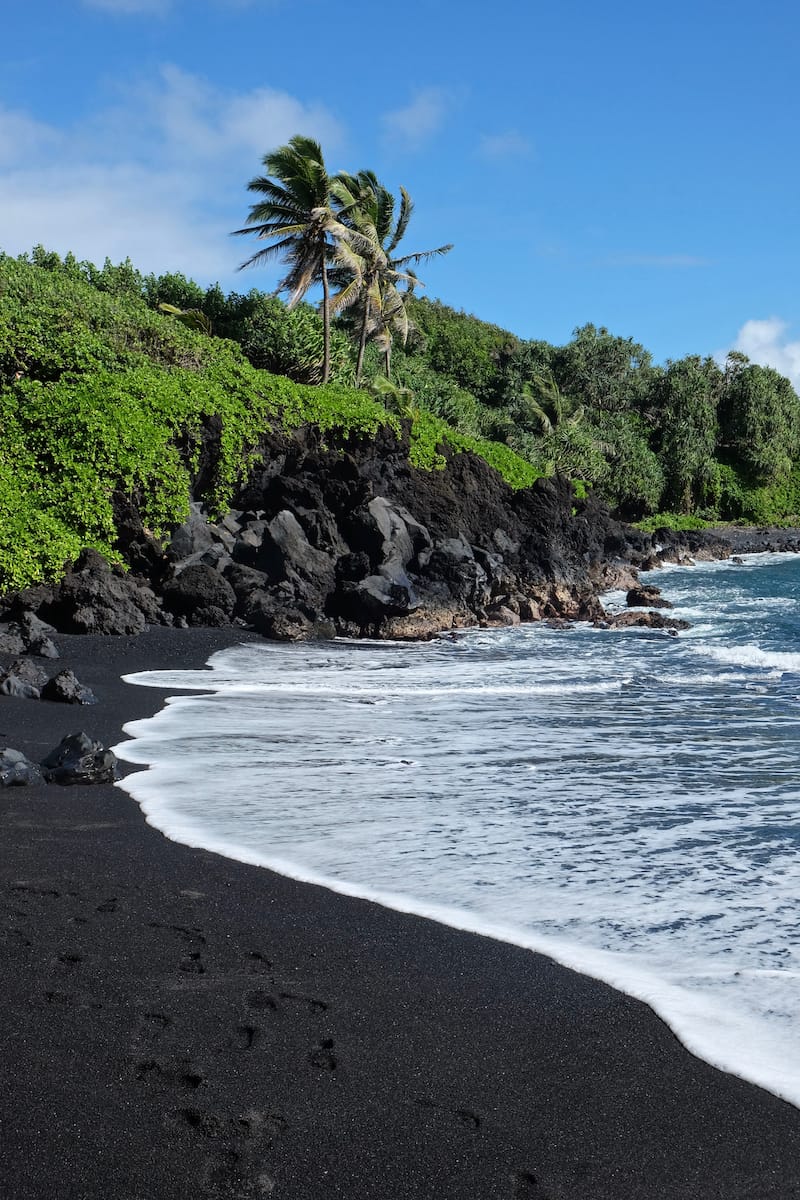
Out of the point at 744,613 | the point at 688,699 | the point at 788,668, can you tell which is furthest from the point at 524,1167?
the point at 744,613

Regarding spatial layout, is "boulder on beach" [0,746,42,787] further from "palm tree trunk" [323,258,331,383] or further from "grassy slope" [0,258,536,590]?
"palm tree trunk" [323,258,331,383]

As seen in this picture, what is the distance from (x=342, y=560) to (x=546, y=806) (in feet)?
39.7

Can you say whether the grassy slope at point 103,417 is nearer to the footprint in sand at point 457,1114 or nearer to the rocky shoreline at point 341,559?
the rocky shoreline at point 341,559

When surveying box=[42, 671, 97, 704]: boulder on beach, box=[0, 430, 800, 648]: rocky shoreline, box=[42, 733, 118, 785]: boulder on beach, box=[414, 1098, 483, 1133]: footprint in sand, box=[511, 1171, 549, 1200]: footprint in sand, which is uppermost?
box=[0, 430, 800, 648]: rocky shoreline

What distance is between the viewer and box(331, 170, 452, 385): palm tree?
31.5 meters

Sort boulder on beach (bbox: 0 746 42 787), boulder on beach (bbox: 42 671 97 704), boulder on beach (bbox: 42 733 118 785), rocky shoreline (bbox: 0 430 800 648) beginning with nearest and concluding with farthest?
boulder on beach (bbox: 0 746 42 787), boulder on beach (bbox: 42 733 118 785), boulder on beach (bbox: 42 671 97 704), rocky shoreline (bbox: 0 430 800 648)

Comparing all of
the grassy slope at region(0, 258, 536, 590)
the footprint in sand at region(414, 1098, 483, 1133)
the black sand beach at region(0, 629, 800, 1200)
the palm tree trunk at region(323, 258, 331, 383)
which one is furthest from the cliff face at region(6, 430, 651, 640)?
the footprint in sand at region(414, 1098, 483, 1133)

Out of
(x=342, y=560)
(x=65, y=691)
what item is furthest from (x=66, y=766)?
(x=342, y=560)

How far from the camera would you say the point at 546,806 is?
20.5ft

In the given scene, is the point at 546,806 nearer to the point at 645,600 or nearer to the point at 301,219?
the point at 645,600

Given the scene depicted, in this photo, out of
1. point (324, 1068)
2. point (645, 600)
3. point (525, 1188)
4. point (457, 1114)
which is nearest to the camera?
point (525, 1188)

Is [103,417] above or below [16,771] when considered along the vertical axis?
above

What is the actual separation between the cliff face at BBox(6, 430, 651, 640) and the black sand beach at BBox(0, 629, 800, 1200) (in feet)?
32.6

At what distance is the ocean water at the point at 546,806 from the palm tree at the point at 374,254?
22576mm
